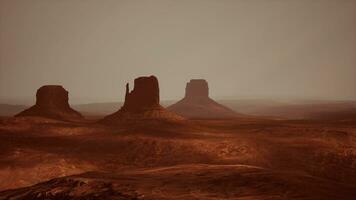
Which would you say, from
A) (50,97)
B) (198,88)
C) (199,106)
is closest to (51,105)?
(50,97)

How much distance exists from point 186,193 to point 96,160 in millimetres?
20451

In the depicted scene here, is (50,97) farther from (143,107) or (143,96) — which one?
(143,107)

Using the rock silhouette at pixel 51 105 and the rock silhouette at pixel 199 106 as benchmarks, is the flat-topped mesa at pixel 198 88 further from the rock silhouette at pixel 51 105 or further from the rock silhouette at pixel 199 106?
the rock silhouette at pixel 51 105

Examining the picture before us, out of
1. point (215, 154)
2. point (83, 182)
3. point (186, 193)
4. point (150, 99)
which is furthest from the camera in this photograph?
point (150, 99)

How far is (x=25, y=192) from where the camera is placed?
16.7 metres

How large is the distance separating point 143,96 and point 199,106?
5585cm

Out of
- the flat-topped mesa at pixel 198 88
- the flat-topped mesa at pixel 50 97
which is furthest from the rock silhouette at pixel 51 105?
the flat-topped mesa at pixel 198 88

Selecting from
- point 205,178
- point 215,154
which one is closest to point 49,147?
point 215,154

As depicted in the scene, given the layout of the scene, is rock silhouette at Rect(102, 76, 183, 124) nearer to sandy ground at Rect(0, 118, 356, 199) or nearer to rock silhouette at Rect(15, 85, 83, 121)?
sandy ground at Rect(0, 118, 356, 199)

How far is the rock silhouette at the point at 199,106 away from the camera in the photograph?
352 feet

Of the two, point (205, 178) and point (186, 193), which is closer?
point (186, 193)

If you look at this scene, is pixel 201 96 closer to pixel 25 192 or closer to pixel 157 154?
pixel 157 154

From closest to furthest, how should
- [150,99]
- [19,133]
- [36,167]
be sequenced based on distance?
[36,167], [19,133], [150,99]

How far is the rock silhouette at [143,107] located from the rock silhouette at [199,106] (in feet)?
142
